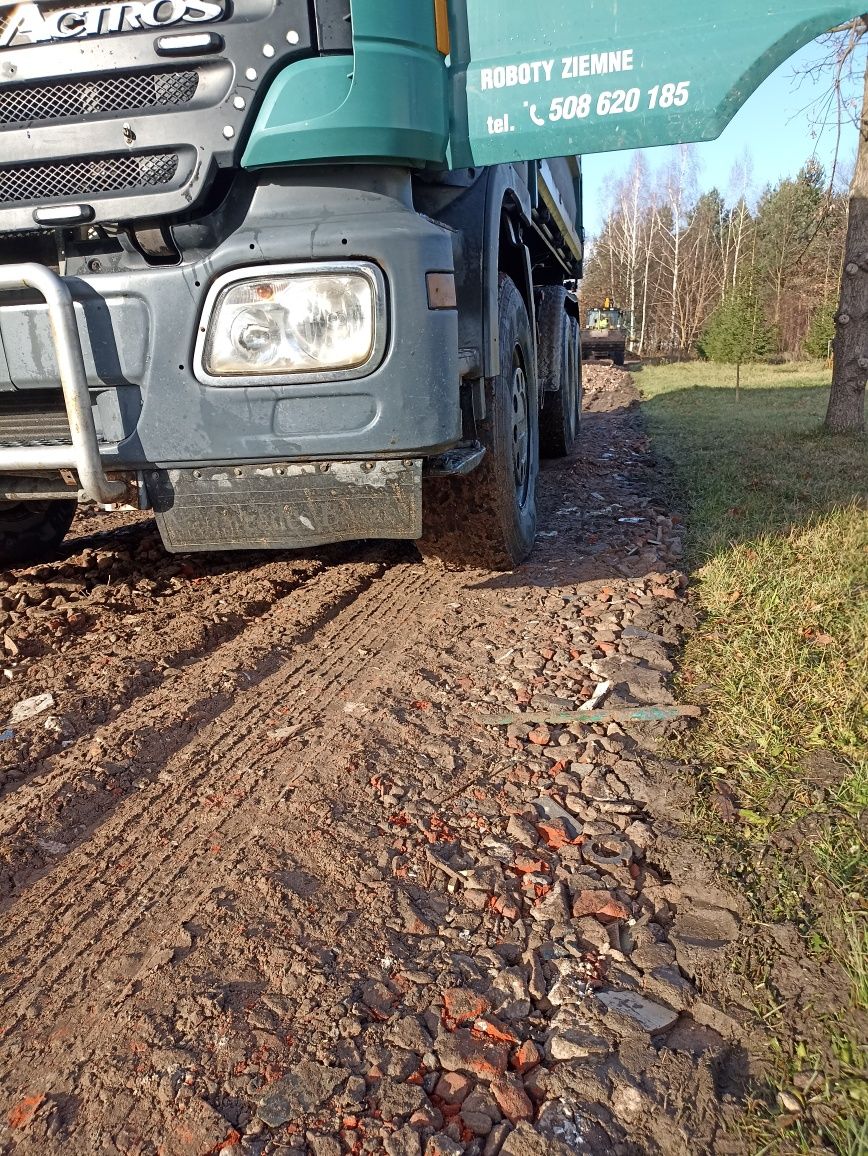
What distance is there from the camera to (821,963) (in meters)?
1.44

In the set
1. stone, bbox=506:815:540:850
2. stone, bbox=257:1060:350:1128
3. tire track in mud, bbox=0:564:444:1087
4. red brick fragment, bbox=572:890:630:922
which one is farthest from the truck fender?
stone, bbox=257:1060:350:1128

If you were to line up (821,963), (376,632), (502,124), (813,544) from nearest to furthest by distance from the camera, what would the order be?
1. (821,963)
2. (502,124)
3. (376,632)
4. (813,544)

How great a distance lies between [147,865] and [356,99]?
2000 mm

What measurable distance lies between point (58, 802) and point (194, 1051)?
36.6 inches

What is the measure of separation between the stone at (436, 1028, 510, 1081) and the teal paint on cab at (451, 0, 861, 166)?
2.25m

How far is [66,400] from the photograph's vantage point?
2.10 metres

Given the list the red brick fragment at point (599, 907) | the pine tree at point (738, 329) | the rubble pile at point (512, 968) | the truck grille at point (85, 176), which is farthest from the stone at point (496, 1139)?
the pine tree at point (738, 329)

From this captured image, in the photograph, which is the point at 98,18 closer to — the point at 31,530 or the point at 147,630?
the point at 147,630

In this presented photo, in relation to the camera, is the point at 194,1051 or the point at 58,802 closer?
the point at 194,1051

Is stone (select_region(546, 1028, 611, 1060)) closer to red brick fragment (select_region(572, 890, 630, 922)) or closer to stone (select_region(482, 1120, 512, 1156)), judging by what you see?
stone (select_region(482, 1120, 512, 1156))

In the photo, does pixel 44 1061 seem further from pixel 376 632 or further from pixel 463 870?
pixel 376 632

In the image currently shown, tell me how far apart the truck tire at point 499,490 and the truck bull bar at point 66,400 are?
1.28 m

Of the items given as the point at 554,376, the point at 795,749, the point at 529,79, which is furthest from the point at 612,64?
the point at 554,376

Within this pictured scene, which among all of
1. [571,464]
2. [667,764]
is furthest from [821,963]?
[571,464]
